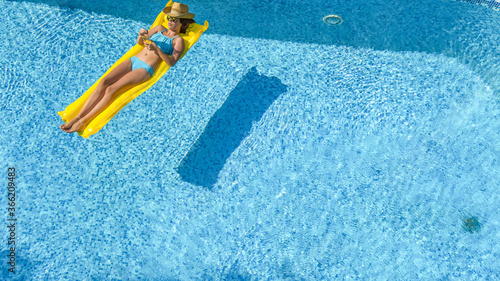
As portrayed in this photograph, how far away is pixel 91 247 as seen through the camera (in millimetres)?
3768

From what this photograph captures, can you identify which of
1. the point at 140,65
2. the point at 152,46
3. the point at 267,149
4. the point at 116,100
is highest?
the point at 152,46

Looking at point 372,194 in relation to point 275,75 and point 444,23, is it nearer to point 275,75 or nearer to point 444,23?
point 275,75

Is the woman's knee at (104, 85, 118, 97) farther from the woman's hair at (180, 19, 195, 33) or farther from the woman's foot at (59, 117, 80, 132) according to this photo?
the woman's hair at (180, 19, 195, 33)

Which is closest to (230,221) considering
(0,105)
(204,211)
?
(204,211)

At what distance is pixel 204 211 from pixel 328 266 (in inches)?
57.4

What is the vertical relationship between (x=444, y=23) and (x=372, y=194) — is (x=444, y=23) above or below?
above

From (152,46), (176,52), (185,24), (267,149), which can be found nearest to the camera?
(152,46)

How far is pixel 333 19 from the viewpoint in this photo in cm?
484

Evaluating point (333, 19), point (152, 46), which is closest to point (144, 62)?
point (152, 46)

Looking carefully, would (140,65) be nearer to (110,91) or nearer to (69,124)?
(110,91)

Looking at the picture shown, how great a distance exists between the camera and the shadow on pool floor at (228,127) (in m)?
4.12

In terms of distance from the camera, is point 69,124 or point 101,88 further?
point 101,88

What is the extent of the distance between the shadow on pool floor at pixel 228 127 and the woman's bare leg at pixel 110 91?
107cm

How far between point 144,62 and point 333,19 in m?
2.70
